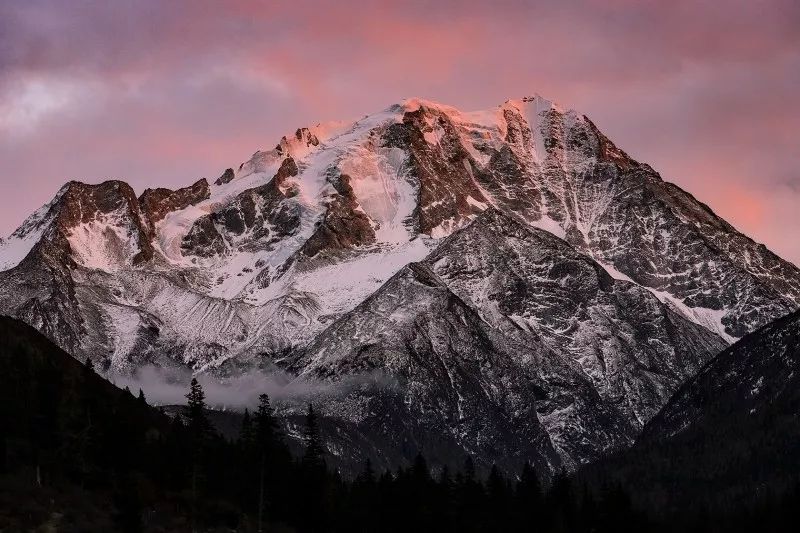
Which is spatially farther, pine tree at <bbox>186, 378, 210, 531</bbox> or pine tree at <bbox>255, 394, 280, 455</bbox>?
pine tree at <bbox>255, 394, 280, 455</bbox>

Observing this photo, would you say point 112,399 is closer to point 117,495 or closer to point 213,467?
point 213,467

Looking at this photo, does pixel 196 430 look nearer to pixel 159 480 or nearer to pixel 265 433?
pixel 265 433

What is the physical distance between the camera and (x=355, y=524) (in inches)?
7308

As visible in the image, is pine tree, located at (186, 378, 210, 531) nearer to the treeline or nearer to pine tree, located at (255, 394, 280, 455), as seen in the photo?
the treeline

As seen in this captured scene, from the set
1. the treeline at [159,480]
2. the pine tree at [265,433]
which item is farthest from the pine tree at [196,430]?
the pine tree at [265,433]

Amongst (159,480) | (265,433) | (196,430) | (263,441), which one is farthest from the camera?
(263,441)

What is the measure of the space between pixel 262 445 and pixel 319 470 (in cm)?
1870

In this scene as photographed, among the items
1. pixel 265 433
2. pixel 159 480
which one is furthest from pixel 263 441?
pixel 159 480

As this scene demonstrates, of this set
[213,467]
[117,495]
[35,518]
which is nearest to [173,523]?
[117,495]

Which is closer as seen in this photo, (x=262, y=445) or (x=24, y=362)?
(x=262, y=445)

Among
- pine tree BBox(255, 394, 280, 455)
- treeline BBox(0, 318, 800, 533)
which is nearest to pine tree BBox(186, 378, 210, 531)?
treeline BBox(0, 318, 800, 533)

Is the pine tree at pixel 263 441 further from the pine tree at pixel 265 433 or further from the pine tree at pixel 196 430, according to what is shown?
the pine tree at pixel 196 430

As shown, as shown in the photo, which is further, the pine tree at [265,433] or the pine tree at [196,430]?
the pine tree at [265,433]

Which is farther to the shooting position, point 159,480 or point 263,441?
point 263,441
